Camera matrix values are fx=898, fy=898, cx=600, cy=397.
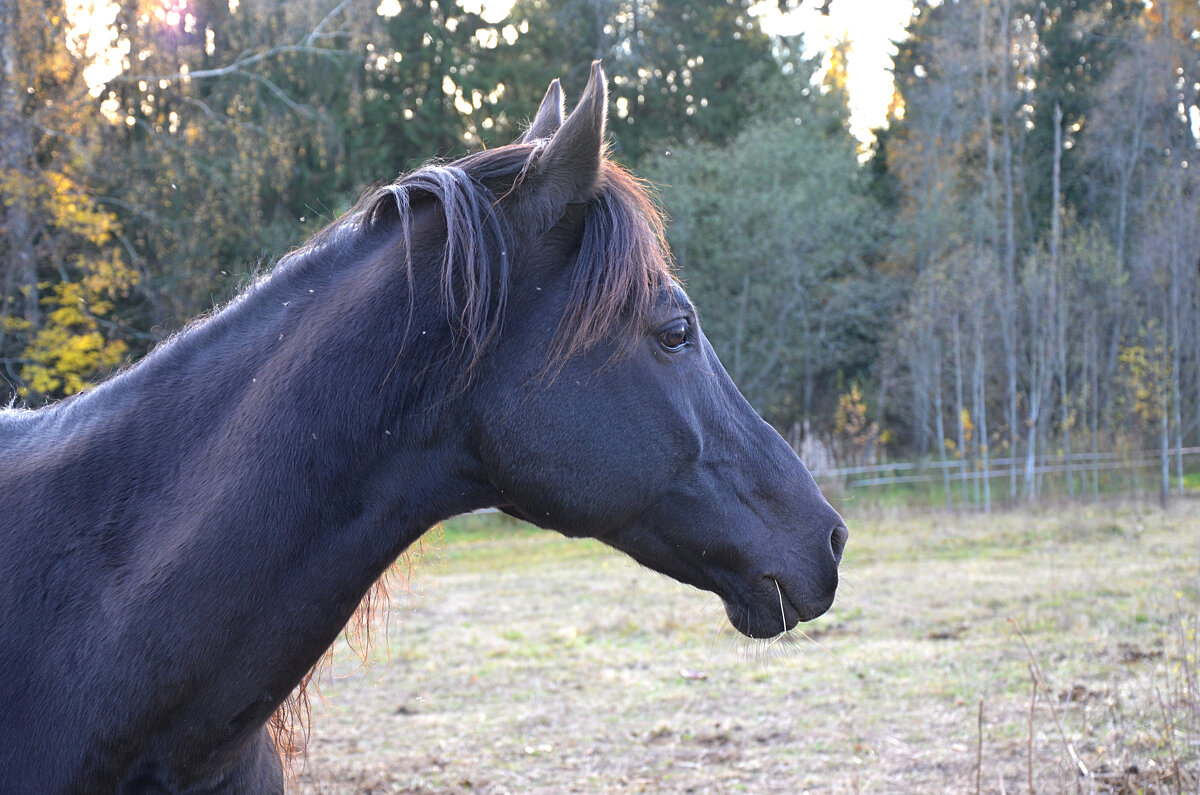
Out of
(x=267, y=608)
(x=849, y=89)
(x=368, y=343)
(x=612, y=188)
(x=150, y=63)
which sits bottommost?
(x=267, y=608)

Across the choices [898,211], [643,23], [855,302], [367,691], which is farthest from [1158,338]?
[367,691]

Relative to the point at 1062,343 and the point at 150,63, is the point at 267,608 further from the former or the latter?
the point at 1062,343

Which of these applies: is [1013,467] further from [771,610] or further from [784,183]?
[771,610]

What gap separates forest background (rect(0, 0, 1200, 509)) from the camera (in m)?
13.6

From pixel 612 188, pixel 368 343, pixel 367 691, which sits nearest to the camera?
pixel 368 343

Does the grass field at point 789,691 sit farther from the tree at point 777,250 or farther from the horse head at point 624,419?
the tree at point 777,250

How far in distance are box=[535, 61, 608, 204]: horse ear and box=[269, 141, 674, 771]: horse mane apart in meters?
0.03

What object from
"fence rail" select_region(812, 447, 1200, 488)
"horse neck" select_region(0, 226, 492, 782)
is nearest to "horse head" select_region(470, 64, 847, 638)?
"horse neck" select_region(0, 226, 492, 782)

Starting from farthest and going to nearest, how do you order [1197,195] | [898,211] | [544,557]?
[898,211] → [1197,195] → [544,557]

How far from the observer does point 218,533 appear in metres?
1.63

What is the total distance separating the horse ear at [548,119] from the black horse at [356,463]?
0.28 meters

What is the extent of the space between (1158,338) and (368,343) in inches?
911

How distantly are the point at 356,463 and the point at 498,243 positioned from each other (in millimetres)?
511

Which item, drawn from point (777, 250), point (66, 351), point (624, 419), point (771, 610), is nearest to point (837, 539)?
point (771, 610)
